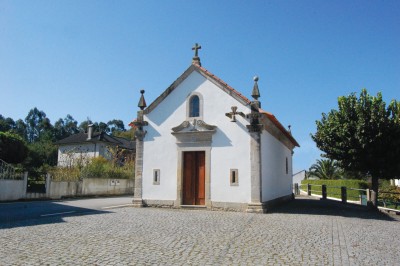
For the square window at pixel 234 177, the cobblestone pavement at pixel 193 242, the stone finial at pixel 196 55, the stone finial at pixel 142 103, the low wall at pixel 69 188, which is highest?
the stone finial at pixel 196 55

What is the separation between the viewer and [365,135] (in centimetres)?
1588

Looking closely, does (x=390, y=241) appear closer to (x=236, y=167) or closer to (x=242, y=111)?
(x=236, y=167)

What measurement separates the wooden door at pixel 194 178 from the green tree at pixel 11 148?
65.6 ft

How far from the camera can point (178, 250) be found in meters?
6.34

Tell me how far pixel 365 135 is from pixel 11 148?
27.4m

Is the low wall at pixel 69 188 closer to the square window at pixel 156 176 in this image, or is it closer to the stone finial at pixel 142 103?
the stone finial at pixel 142 103

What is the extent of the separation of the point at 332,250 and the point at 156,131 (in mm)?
10536

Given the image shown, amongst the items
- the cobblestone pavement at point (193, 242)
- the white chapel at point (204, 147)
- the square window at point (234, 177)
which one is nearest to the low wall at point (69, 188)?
the white chapel at point (204, 147)

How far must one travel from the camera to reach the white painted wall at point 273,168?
A: 1462cm

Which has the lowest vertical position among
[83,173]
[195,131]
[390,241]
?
[390,241]

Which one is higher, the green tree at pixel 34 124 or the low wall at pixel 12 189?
the green tree at pixel 34 124

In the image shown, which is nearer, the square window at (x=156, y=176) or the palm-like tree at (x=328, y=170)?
the square window at (x=156, y=176)

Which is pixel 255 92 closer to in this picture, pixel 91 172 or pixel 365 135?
pixel 365 135

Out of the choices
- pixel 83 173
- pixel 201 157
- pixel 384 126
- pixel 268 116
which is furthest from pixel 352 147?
pixel 83 173
